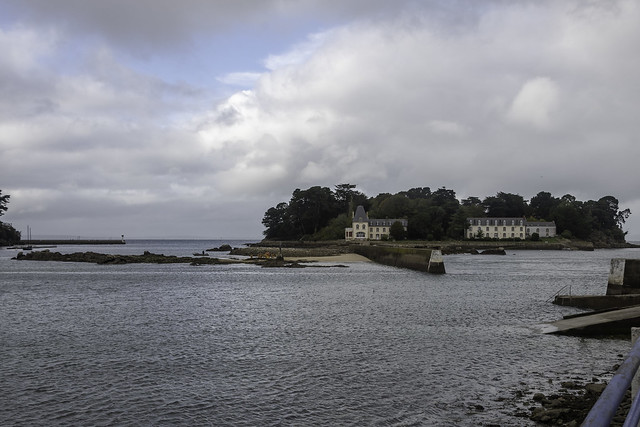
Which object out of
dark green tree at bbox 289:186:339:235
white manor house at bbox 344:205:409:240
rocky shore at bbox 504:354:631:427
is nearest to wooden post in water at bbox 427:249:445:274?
rocky shore at bbox 504:354:631:427

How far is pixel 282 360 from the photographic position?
666 inches

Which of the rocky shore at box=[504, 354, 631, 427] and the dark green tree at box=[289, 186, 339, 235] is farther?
the dark green tree at box=[289, 186, 339, 235]

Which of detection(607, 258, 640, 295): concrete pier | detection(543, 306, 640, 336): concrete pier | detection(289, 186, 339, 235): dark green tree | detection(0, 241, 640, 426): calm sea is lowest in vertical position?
detection(0, 241, 640, 426): calm sea

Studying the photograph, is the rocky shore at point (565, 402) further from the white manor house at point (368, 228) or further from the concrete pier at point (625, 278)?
the white manor house at point (368, 228)

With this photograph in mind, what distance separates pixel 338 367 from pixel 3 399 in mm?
8485

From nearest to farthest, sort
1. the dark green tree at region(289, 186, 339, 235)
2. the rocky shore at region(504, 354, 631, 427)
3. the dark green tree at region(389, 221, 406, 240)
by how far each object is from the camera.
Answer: the rocky shore at region(504, 354, 631, 427) < the dark green tree at region(389, 221, 406, 240) < the dark green tree at region(289, 186, 339, 235)

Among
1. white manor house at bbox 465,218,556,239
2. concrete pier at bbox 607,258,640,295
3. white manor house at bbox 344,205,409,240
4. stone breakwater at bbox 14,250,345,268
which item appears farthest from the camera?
white manor house at bbox 465,218,556,239

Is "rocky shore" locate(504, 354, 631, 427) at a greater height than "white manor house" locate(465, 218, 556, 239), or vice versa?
"white manor house" locate(465, 218, 556, 239)

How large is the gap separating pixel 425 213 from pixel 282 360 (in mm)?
127985

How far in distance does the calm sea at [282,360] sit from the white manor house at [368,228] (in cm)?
10885

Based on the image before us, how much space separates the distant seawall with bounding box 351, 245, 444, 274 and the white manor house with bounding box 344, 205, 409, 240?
51.3 meters

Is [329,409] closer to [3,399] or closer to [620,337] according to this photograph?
[3,399]

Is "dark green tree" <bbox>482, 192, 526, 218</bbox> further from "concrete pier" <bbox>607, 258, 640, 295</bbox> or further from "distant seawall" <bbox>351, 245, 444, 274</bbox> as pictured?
"concrete pier" <bbox>607, 258, 640, 295</bbox>

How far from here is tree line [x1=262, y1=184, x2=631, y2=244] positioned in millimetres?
145125
